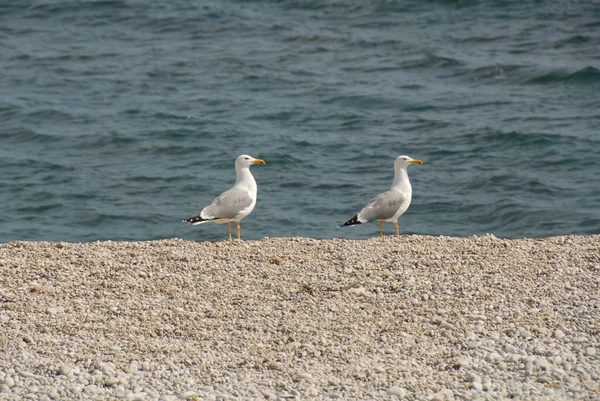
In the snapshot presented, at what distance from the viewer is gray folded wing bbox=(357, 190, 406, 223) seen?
1158 cm

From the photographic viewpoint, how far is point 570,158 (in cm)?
1802

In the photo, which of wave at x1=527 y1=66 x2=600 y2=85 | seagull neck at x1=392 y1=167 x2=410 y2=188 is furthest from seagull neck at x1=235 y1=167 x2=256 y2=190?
wave at x1=527 y1=66 x2=600 y2=85

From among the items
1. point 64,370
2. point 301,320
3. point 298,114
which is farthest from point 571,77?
point 64,370

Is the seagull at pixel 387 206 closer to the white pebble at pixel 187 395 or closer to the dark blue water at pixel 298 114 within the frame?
the dark blue water at pixel 298 114

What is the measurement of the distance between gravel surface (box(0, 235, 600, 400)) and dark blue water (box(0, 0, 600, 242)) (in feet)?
18.7

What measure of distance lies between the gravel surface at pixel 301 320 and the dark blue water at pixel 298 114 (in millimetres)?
5709

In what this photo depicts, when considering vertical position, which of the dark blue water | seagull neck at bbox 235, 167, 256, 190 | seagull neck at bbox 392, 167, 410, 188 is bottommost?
the dark blue water

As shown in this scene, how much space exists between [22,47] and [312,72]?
762cm

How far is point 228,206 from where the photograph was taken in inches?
438

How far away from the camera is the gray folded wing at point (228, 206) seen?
11.1m

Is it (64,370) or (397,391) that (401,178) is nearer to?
(397,391)

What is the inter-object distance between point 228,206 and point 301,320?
3236 millimetres

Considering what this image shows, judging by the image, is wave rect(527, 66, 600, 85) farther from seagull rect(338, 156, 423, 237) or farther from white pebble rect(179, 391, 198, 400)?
white pebble rect(179, 391, 198, 400)

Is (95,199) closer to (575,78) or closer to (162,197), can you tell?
(162,197)
